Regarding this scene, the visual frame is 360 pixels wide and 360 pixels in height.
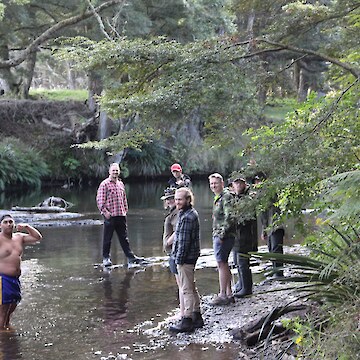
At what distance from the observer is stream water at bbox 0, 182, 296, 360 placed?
7.34 meters

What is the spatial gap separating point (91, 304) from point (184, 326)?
6.53ft

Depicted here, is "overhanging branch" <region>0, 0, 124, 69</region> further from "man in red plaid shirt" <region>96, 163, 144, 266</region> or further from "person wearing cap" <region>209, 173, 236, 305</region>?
"person wearing cap" <region>209, 173, 236, 305</region>

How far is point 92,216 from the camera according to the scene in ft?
68.9

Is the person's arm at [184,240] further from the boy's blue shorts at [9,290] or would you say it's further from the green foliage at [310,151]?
the boy's blue shorts at [9,290]

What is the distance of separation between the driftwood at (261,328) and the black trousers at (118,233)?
5.06 m

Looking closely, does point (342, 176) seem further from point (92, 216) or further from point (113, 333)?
point (92, 216)

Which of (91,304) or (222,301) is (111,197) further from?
(222,301)

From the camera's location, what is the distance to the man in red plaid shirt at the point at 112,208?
12328 mm

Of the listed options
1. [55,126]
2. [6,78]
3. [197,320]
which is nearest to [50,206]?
[55,126]

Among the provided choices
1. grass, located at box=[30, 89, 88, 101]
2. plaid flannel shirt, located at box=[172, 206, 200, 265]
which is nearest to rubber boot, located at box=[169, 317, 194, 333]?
plaid flannel shirt, located at box=[172, 206, 200, 265]

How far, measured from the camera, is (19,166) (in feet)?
107

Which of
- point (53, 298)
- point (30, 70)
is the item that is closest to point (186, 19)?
point (30, 70)

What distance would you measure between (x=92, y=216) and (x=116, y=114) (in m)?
13.1

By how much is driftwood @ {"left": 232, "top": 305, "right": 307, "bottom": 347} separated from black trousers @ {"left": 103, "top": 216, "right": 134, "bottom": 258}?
5.06 m
